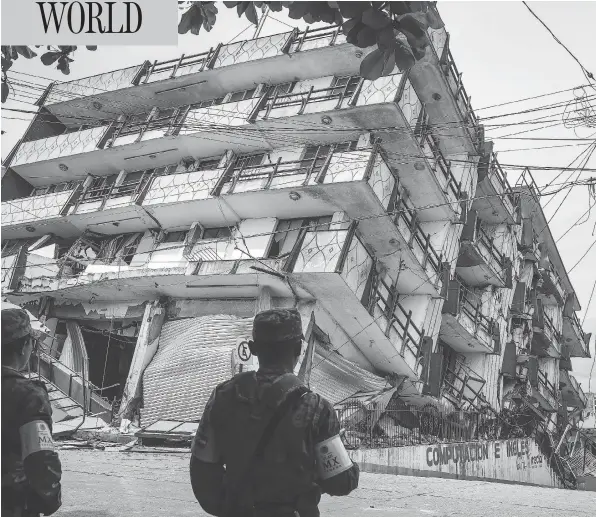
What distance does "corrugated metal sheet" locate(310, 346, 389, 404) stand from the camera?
17234mm

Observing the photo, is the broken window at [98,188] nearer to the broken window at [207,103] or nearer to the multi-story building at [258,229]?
the multi-story building at [258,229]

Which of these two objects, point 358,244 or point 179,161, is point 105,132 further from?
point 358,244

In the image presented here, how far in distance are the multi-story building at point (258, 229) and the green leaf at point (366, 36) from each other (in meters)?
11.3

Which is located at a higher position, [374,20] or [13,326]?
[374,20]

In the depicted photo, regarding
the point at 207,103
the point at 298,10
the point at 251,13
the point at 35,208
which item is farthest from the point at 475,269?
the point at 298,10

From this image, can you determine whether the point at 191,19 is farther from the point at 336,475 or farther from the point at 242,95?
the point at 242,95

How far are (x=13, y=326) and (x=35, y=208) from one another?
71.6ft

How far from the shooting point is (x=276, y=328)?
2.61 meters

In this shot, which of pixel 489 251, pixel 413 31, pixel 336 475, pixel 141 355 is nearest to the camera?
pixel 336 475

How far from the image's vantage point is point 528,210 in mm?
28719

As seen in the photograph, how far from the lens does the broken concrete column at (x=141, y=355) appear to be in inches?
685

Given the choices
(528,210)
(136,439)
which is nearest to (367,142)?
(136,439)

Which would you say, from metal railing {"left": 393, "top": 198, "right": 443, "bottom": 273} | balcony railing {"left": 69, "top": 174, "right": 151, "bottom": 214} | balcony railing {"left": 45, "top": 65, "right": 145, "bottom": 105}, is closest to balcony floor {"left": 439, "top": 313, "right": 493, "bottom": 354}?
metal railing {"left": 393, "top": 198, "right": 443, "bottom": 273}

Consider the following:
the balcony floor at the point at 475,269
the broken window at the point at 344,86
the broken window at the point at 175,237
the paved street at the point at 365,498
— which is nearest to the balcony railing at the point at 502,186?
the balcony floor at the point at 475,269
